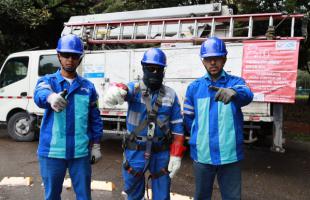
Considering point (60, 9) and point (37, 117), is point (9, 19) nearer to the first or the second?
point (60, 9)

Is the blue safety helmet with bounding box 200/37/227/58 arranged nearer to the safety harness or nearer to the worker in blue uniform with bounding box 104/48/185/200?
the worker in blue uniform with bounding box 104/48/185/200

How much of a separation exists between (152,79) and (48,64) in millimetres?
5694

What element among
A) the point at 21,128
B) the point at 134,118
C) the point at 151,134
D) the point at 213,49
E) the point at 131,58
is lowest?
the point at 21,128

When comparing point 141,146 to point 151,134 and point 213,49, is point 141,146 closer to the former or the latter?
point 151,134

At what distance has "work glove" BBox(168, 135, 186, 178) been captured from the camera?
3393mm

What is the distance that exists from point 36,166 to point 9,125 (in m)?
2.85

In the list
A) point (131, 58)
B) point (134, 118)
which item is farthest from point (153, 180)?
point (131, 58)

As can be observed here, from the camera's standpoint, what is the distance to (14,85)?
8859mm

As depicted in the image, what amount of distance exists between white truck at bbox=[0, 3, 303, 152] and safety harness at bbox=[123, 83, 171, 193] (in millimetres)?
3383

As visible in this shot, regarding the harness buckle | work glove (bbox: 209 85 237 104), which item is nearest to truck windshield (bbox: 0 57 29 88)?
the harness buckle

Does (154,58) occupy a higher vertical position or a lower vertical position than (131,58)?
lower

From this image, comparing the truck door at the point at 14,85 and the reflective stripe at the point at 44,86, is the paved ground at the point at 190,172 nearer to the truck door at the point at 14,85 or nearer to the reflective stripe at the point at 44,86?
the truck door at the point at 14,85

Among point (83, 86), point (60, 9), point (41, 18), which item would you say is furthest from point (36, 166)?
point (60, 9)

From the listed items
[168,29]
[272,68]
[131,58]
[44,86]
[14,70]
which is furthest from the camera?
[14,70]
